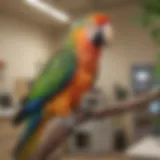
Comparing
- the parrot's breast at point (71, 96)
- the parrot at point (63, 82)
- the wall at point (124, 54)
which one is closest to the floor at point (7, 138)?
the parrot at point (63, 82)

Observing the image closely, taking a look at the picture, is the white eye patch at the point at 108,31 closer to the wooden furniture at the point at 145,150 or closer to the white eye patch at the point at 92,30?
the white eye patch at the point at 92,30

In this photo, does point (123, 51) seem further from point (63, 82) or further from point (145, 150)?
point (145, 150)

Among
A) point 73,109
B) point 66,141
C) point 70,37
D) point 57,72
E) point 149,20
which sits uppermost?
point 149,20

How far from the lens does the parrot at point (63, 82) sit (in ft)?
2.71

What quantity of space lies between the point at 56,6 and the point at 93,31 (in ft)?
0.55

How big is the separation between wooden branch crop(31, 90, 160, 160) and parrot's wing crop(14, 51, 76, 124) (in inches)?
3.8

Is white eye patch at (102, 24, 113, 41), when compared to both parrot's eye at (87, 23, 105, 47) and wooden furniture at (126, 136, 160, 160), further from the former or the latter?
wooden furniture at (126, 136, 160, 160)

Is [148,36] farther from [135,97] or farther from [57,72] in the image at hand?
[57,72]

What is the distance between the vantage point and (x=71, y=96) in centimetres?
84

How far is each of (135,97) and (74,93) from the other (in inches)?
8.1

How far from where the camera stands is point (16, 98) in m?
0.83

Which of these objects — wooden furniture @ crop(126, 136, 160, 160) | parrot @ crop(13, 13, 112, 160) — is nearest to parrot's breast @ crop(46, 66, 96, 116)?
parrot @ crop(13, 13, 112, 160)

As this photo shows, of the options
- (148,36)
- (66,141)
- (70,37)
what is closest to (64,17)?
(70,37)

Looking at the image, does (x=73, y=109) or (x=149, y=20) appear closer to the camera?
(x=73, y=109)
